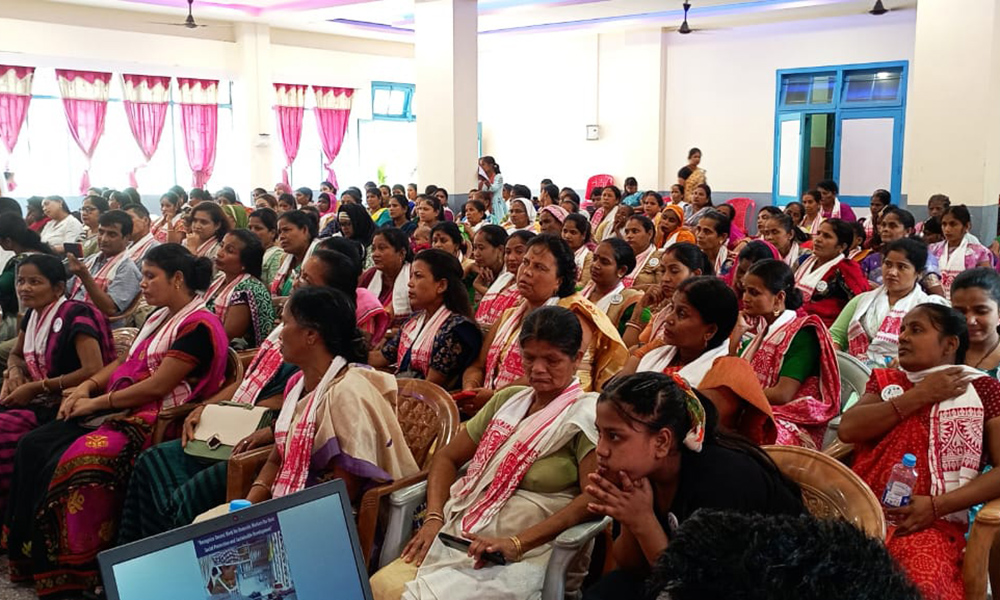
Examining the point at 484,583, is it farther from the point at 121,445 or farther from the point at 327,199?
the point at 327,199

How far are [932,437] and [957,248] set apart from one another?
14.9 feet

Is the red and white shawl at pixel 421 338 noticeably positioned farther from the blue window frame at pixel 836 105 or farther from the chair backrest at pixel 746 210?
the blue window frame at pixel 836 105

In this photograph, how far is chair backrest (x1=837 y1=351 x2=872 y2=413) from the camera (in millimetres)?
3016

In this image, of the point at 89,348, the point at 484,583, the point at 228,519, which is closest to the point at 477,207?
the point at 89,348

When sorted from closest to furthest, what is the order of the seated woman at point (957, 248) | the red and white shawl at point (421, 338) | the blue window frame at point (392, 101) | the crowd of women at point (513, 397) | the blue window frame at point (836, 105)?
the crowd of women at point (513, 397)
the red and white shawl at point (421, 338)
the seated woman at point (957, 248)
the blue window frame at point (836, 105)
the blue window frame at point (392, 101)

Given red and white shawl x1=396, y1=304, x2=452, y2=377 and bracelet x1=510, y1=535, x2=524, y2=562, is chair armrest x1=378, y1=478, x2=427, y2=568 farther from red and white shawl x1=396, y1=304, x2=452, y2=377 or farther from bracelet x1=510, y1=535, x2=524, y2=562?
red and white shawl x1=396, y1=304, x2=452, y2=377

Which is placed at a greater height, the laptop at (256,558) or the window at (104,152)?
the window at (104,152)

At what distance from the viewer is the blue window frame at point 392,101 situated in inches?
595

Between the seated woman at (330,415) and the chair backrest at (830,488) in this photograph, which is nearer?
the chair backrest at (830,488)

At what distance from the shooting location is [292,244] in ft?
16.8

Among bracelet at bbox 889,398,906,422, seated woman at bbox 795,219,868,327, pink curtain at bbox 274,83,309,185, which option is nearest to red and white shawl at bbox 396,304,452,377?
bracelet at bbox 889,398,906,422

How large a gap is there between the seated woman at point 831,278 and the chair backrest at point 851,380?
1.65m

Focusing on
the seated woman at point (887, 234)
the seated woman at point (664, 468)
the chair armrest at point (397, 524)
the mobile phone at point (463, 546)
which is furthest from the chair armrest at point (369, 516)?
the seated woman at point (887, 234)

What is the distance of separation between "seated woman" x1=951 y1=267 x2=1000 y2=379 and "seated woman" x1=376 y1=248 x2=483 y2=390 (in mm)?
1730
